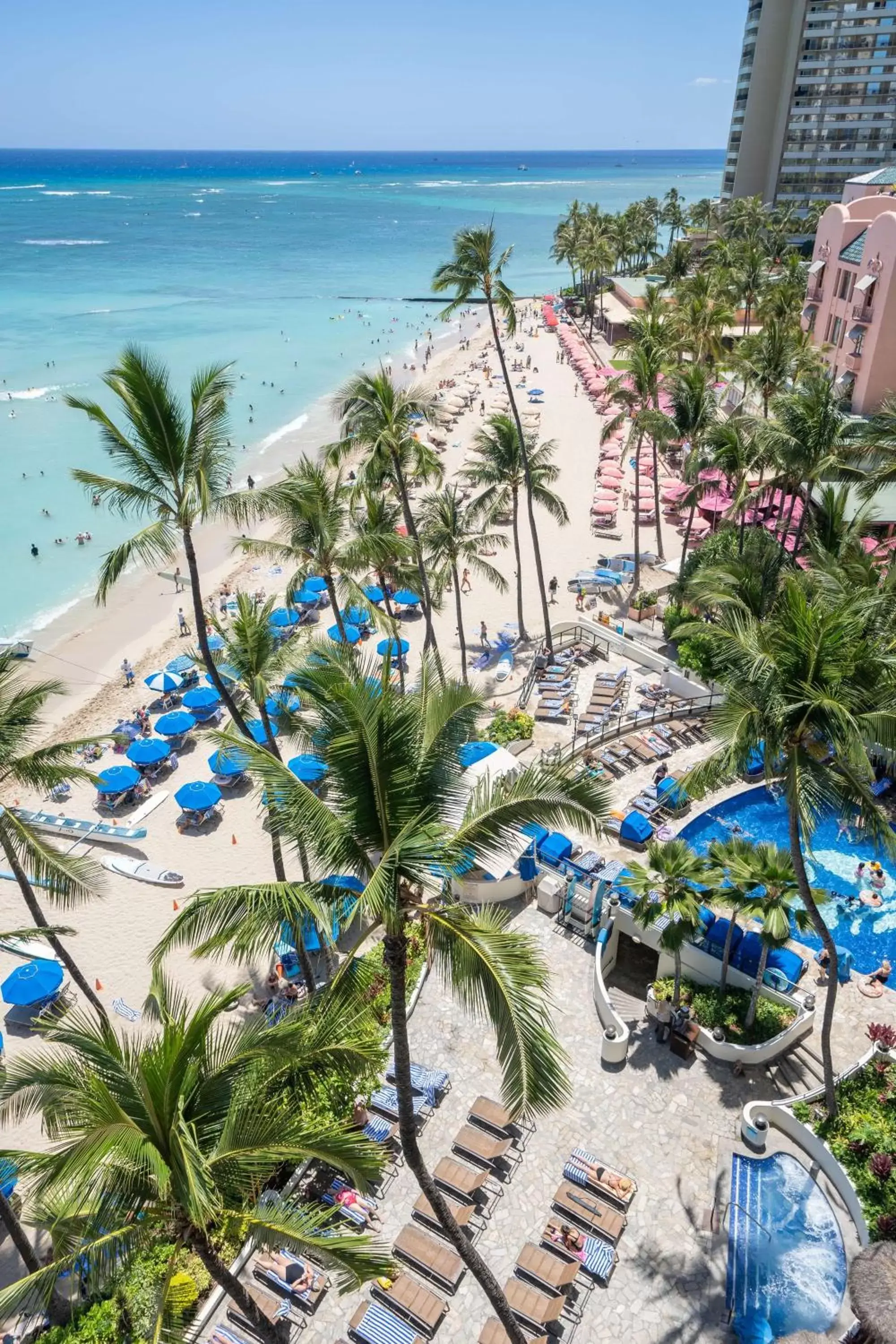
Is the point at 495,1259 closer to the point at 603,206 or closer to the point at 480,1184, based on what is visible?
the point at 480,1184

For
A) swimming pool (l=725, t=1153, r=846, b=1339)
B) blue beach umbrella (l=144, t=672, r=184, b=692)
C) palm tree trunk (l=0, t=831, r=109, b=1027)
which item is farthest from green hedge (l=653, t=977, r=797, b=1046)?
blue beach umbrella (l=144, t=672, r=184, b=692)

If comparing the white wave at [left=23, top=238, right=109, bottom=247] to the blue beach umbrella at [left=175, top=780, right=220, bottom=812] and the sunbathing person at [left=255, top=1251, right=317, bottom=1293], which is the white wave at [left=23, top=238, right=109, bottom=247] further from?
the sunbathing person at [left=255, top=1251, right=317, bottom=1293]

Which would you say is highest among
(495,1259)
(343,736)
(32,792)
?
(343,736)

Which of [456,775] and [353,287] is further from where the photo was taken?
[353,287]

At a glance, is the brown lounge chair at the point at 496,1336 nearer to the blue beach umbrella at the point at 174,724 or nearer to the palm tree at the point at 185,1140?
the palm tree at the point at 185,1140

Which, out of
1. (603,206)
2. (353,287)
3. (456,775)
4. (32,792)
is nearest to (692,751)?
(456,775)

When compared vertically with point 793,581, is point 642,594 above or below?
below

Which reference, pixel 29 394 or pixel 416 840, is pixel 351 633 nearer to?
pixel 416 840
